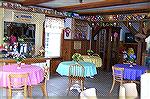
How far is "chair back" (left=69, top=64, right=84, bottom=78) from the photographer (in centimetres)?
518

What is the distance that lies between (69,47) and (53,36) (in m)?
0.81

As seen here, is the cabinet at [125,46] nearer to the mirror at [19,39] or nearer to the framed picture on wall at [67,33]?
the framed picture on wall at [67,33]

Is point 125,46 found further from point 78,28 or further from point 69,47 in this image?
point 69,47

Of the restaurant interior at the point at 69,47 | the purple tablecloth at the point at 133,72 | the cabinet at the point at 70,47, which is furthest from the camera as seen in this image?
the cabinet at the point at 70,47

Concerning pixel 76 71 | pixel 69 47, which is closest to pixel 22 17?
pixel 69 47

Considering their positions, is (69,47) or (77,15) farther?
(77,15)

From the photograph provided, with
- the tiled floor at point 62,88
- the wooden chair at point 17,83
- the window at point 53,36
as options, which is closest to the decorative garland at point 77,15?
the window at point 53,36

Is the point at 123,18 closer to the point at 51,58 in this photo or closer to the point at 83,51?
the point at 83,51

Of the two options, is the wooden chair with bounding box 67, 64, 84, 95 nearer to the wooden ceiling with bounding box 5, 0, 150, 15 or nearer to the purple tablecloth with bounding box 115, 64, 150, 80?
the purple tablecloth with bounding box 115, 64, 150, 80

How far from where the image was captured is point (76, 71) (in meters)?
5.20

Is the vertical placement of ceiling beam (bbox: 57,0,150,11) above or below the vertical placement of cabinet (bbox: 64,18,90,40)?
above

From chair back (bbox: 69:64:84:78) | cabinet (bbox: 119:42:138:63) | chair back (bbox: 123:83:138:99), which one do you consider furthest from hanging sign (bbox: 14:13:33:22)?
cabinet (bbox: 119:42:138:63)

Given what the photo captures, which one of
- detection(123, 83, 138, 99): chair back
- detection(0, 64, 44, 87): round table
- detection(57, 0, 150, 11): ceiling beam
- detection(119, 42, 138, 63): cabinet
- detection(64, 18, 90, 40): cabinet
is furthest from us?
detection(119, 42, 138, 63): cabinet

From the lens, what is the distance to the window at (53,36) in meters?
7.46
